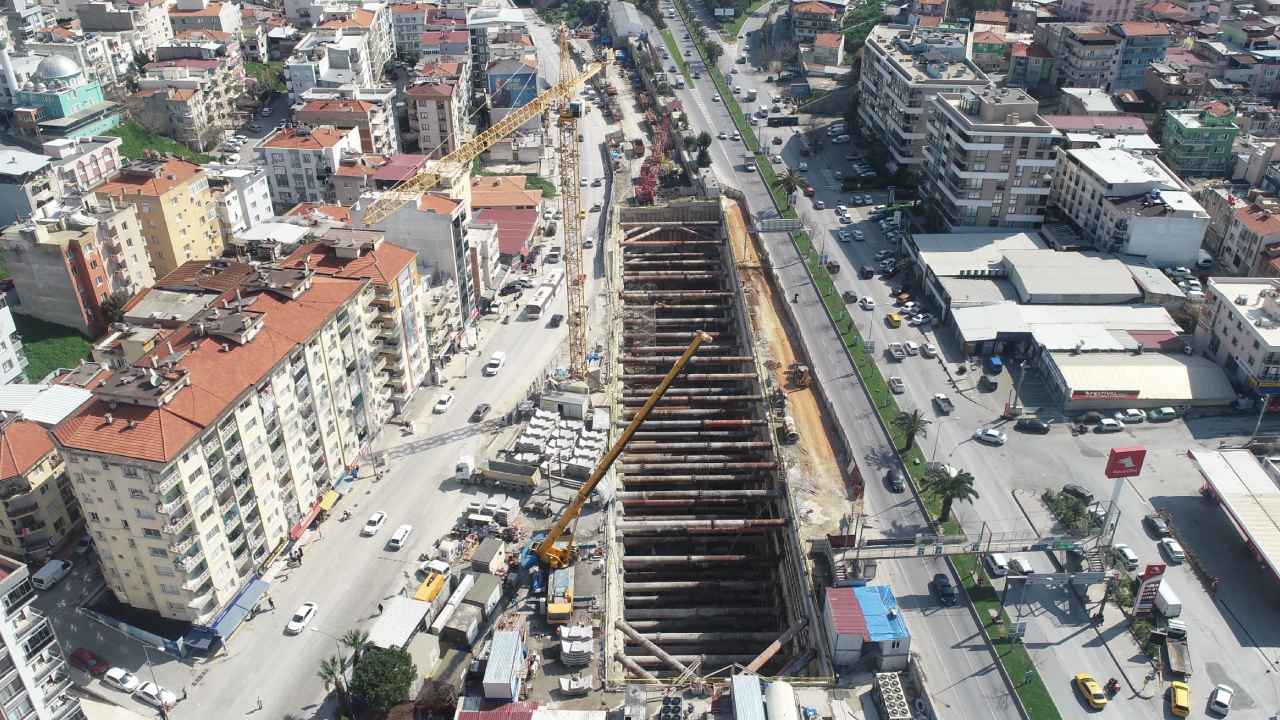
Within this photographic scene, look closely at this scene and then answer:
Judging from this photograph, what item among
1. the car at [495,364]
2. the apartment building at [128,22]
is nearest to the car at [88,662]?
the car at [495,364]

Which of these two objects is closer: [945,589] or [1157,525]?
[945,589]

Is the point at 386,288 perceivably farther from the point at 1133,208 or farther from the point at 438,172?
the point at 1133,208

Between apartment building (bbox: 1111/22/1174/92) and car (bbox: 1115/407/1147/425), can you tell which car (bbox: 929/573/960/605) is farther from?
apartment building (bbox: 1111/22/1174/92)

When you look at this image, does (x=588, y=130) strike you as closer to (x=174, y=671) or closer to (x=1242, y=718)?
(x=174, y=671)

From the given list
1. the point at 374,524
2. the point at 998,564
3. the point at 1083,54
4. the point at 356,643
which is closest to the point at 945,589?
the point at 998,564

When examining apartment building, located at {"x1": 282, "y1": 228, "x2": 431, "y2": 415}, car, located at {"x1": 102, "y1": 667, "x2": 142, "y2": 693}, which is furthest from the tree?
apartment building, located at {"x1": 282, "y1": 228, "x2": 431, "y2": 415}

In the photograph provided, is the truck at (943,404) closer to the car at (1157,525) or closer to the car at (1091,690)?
the car at (1157,525)
